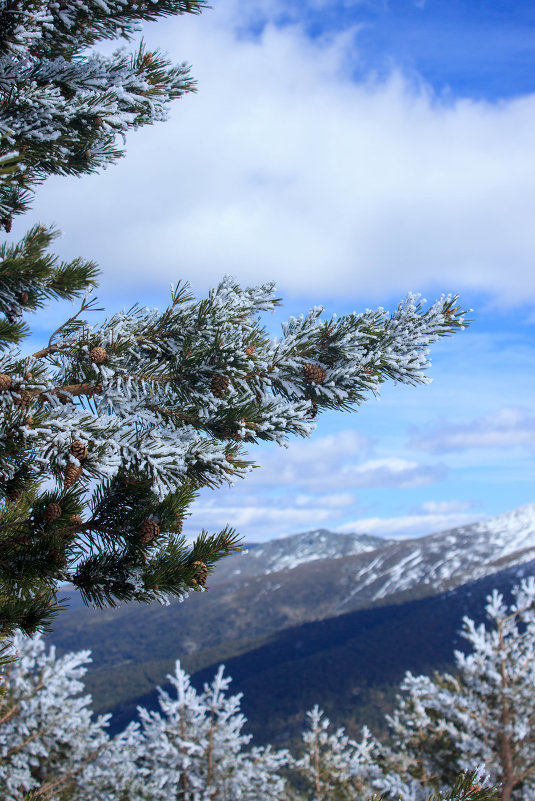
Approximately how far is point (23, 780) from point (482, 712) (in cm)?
1345

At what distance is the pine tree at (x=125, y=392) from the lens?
3055mm

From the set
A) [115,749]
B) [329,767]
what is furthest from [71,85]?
[329,767]

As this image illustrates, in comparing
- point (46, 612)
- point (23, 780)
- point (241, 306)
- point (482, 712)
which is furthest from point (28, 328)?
point (482, 712)

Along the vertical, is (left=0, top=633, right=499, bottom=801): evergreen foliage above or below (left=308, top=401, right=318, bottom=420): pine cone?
below

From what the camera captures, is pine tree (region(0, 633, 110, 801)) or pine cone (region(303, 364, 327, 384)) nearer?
pine cone (region(303, 364, 327, 384))

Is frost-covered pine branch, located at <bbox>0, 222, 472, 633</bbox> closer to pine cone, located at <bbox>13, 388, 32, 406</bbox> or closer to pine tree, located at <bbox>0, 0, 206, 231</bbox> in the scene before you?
pine cone, located at <bbox>13, 388, 32, 406</bbox>

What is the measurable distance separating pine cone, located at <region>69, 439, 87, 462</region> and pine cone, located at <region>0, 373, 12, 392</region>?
592 mm

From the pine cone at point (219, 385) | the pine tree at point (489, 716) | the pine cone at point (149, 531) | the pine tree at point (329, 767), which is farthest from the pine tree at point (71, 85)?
the pine tree at point (329, 767)

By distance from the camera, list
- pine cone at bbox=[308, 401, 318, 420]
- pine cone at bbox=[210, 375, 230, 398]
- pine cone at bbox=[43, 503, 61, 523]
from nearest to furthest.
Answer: pine cone at bbox=[43, 503, 61, 523]
pine cone at bbox=[210, 375, 230, 398]
pine cone at bbox=[308, 401, 318, 420]

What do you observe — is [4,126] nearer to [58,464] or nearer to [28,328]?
[28,328]

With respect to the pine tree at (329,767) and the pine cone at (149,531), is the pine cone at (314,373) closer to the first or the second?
the pine cone at (149,531)

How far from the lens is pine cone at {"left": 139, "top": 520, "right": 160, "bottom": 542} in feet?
10.7

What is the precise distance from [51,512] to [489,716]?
20114 mm

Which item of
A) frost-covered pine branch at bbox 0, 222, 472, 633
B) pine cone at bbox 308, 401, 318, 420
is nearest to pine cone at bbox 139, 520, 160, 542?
frost-covered pine branch at bbox 0, 222, 472, 633
